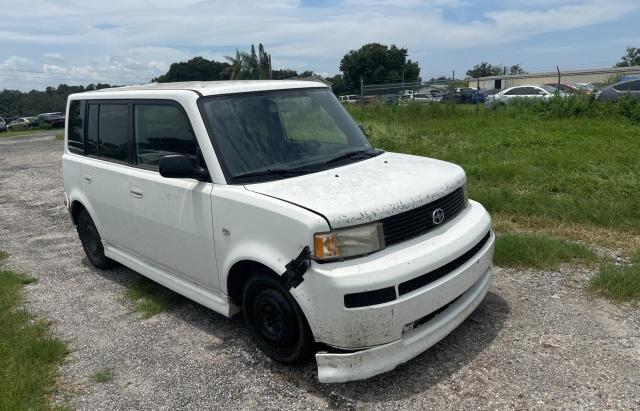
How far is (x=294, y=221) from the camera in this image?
9.78 ft

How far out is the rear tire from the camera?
551cm

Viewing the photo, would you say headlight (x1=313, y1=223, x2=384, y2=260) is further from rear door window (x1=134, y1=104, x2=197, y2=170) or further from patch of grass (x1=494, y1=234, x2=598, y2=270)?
patch of grass (x1=494, y1=234, x2=598, y2=270)

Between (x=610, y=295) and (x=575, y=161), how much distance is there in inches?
→ 195

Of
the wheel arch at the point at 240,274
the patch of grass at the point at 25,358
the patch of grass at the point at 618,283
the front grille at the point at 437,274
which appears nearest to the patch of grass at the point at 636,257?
the patch of grass at the point at 618,283

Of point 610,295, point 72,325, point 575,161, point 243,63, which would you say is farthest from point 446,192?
point 243,63

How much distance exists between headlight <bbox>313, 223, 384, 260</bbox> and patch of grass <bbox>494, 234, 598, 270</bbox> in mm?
2520

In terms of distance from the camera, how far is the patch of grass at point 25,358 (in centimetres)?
327

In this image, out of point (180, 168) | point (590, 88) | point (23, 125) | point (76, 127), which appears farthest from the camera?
point (23, 125)

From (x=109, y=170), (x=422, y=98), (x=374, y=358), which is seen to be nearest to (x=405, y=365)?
(x=374, y=358)

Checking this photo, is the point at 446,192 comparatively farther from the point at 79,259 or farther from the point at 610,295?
the point at 79,259

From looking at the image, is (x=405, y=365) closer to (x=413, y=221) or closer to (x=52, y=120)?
(x=413, y=221)

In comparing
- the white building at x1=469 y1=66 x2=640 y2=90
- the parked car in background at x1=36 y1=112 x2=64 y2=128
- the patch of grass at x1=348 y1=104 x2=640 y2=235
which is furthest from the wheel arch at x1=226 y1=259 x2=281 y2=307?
the parked car in background at x1=36 y1=112 x2=64 y2=128

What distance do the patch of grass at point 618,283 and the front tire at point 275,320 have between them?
2.65 meters

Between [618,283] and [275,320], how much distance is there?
9.64 feet
